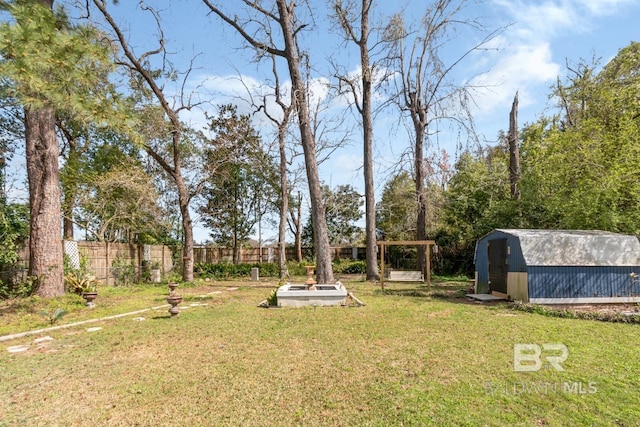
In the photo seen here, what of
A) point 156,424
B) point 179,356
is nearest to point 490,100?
point 179,356

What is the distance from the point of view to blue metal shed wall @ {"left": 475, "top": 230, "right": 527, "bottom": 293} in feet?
27.4

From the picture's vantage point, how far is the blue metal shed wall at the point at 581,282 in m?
7.93

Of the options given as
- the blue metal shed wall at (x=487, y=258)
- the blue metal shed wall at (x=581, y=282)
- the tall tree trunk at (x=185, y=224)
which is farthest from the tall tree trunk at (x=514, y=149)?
the tall tree trunk at (x=185, y=224)

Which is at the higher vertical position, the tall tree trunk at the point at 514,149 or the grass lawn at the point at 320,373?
the tall tree trunk at the point at 514,149

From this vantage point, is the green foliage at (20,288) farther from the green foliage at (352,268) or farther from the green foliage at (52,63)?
the green foliage at (352,268)

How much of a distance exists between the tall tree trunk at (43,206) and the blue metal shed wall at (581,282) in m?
11.3

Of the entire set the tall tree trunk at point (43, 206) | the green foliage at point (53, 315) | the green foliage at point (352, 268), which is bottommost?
the green foliage at point (352, 268)

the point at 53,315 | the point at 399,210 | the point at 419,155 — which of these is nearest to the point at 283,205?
Answer: the point at 419,155

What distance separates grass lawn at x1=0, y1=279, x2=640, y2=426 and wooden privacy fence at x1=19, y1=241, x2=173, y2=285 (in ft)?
16.3

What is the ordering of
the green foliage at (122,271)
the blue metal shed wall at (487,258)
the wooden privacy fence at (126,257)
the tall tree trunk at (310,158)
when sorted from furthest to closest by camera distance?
the green foliage at (122,271) < the wooden privacy fence at (126,257) < the tall tree trunk at (310,158) < the blue metal shed wall at (487,258)

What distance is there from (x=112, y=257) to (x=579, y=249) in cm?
1460

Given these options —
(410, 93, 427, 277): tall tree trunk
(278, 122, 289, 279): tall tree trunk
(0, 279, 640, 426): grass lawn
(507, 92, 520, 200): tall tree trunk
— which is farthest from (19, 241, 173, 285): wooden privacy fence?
(507, 92, 520, 200): tall tree trunk

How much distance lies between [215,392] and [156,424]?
2.12 ft

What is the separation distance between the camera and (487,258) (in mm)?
9930
